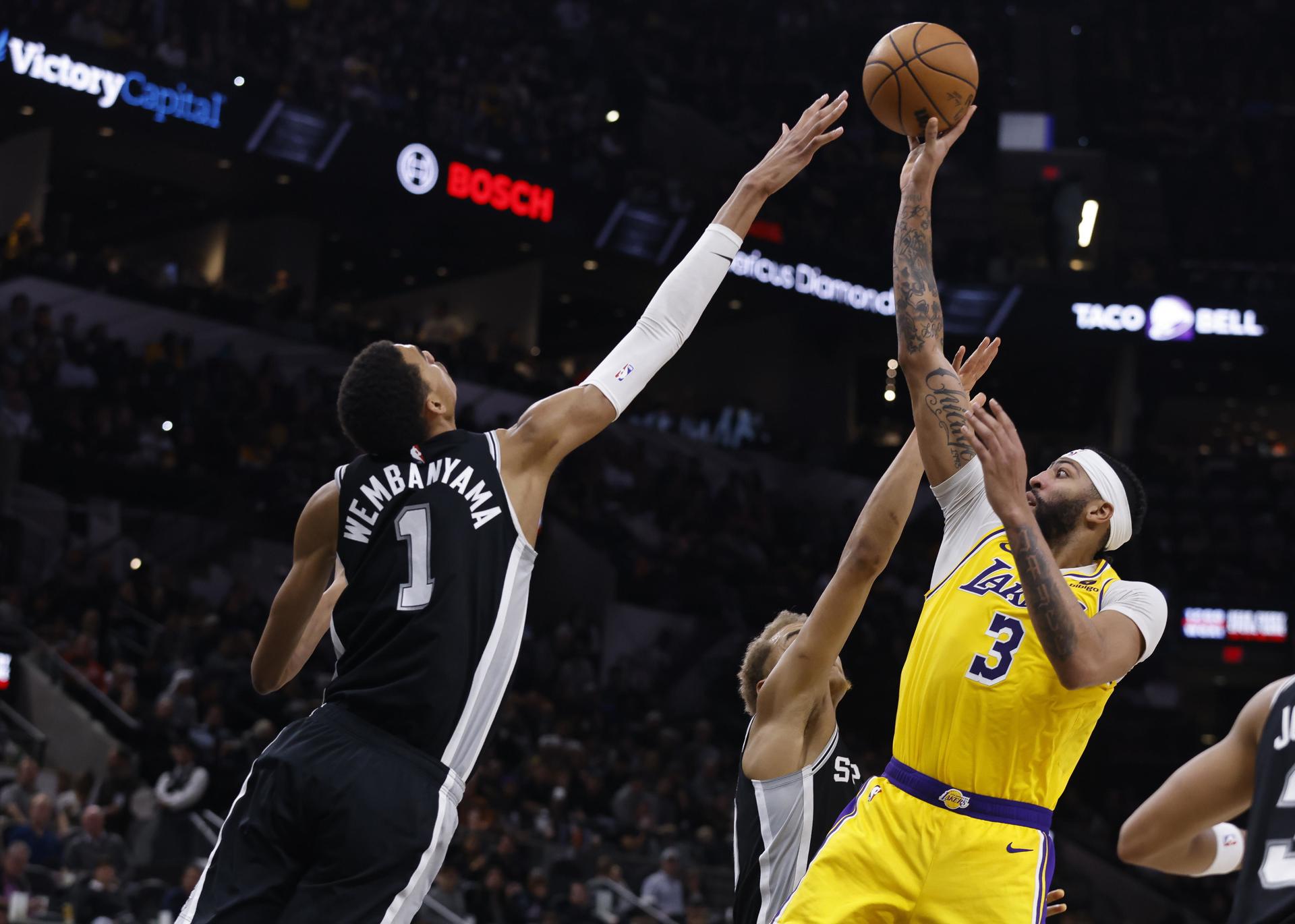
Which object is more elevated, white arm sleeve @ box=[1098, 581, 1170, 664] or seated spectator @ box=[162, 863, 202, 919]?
white arm sleeve @ box=[1098, 581, 1170, 664]

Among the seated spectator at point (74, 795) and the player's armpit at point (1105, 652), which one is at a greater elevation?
the player's armpit at point (1105, 652)

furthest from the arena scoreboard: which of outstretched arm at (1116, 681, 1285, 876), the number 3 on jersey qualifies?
outstretched arm at (1116, 681, 1285, 876)

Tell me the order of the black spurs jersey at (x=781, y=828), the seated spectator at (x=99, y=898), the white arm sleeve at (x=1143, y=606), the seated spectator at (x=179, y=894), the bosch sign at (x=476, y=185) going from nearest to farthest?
the white arm sleeve at (x=1143, y=606) → the black spurs jersey at (x=781, y=828) → the seated spectator at (x=99, y=898) → the seated spectator at (x=179, y=894) → the bosch sign at (x=476, y=185)

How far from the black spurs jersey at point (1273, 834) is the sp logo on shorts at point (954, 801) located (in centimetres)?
125

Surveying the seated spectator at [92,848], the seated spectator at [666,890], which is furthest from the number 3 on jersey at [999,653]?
the seated spectator at [666,890]

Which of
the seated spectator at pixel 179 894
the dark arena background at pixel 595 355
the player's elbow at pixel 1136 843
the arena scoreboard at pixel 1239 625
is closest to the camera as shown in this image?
the player's elbow at pixel 1136 843

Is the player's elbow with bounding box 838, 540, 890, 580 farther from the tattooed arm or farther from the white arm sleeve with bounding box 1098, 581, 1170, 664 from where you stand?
the tattooed arm

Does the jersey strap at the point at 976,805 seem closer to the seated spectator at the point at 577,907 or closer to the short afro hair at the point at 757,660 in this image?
the short afro hair at the point at 757,660

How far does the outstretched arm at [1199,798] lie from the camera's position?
8.73 feet

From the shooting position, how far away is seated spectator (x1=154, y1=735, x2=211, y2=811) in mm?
12320

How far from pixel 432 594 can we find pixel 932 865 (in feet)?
4.48

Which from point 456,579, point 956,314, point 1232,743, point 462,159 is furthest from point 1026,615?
point 956,314

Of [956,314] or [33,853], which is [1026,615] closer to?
[33,853]

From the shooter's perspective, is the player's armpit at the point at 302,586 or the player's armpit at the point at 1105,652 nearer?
the player's armpit at the point at 1105,652
